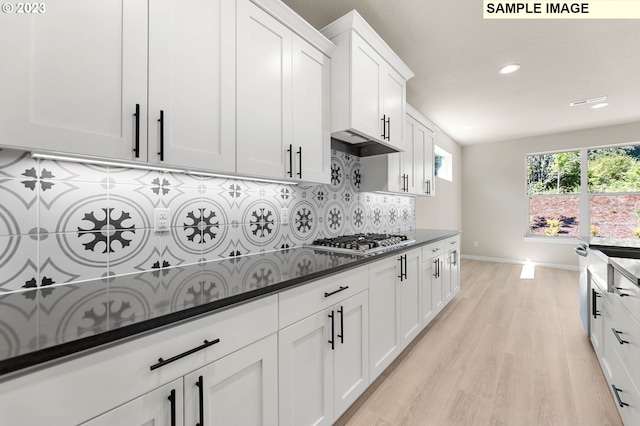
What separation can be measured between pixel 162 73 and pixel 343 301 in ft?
4.29

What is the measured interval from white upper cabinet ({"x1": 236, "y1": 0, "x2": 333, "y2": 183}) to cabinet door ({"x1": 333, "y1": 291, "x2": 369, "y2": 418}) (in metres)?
0.81

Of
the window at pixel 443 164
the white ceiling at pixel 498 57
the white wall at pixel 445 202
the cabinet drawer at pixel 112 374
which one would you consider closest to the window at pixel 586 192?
the white ceiling at pixel 498 57

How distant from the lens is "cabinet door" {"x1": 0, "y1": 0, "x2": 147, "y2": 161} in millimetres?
760

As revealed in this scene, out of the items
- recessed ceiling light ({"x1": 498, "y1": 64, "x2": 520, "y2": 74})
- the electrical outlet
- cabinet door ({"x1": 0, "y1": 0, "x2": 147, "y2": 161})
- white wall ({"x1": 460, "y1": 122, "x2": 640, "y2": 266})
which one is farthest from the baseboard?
cabinet door ({"x1": 0, "y1": 0, "x2": 147, "y2": 161})

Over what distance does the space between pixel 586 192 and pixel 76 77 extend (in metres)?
7.00

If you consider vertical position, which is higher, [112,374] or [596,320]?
[112,374]

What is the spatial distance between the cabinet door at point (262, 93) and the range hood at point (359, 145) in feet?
1.90

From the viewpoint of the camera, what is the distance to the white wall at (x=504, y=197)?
517 cm

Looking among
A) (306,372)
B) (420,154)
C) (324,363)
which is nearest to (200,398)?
(306,372)

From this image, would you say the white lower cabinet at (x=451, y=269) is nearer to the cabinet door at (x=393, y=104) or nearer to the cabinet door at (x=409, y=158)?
the cabinet door at (x=409, y=158)

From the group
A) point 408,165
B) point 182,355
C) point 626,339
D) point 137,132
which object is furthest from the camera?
point 408,165

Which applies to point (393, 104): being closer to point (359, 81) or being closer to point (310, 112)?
point (359, 81)

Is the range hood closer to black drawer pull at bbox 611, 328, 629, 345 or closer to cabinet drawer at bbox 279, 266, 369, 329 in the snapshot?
cabinet drawer at bbox 279, 266, 369, 329

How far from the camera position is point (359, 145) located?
2455 mm
